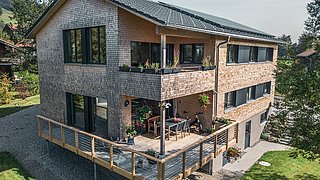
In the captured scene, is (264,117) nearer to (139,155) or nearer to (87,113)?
(87,113)

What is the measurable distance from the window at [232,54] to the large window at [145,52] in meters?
3.45

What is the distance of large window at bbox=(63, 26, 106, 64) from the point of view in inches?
464

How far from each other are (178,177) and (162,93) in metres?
3.19

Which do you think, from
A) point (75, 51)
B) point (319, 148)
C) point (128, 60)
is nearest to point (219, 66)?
point (128, 60)

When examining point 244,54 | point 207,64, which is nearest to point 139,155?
point 207,64

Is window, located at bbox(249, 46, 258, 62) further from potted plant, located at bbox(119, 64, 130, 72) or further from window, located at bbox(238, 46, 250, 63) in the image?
potted plant, located at bbox(119, 64, 130, 72)

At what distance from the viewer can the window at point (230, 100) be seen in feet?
50.8

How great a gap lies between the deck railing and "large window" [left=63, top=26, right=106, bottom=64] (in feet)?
12.2

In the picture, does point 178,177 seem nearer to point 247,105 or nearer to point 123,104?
point 123,104

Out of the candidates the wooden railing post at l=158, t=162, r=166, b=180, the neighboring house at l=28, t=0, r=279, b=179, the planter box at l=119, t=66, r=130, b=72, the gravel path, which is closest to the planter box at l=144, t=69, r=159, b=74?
the neighboring house at l=28, t=0, r=279, b=179

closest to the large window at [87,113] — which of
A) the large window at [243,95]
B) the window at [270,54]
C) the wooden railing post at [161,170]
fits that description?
the wooden railing post at [161,170]

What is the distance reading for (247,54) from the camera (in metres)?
16.8

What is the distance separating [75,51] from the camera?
13305 mm

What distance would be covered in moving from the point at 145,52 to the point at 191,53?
3270 millimetres
